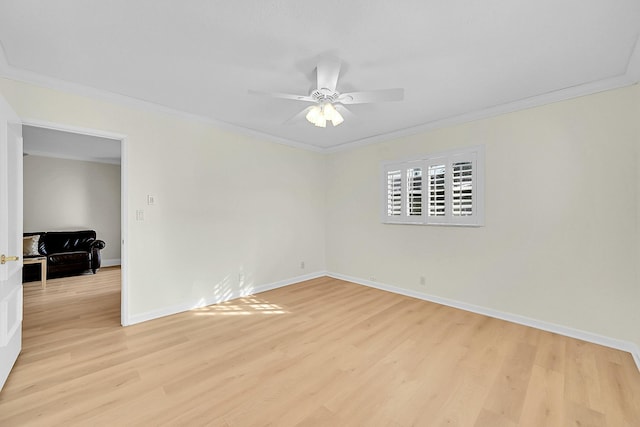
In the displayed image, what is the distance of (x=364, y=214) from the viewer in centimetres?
457

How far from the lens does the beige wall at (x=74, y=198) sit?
5.52 metres

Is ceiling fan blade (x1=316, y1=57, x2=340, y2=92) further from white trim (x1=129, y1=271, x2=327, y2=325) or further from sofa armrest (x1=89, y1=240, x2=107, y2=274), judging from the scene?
sofa armrest (x1=89, y1=240, x2=107, y2=274)

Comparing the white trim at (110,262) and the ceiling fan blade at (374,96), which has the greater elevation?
the ceiling fan blade at (374,96)

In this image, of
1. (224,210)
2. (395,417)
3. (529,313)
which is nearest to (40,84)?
(224,210)

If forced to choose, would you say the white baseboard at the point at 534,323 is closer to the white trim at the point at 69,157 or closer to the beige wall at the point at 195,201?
the beige wall at the point at 195,201

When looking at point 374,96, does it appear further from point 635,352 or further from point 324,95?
point 635,352

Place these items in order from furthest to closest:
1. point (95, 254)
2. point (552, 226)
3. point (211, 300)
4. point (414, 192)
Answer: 1. point (95, 254)
2. point (414, 192)
3. point (211, 300)
4. point (552, 226)

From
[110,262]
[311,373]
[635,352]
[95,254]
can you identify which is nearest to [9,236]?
[311,373]

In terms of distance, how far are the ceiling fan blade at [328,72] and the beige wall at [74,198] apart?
6.58m

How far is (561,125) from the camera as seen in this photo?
275cm

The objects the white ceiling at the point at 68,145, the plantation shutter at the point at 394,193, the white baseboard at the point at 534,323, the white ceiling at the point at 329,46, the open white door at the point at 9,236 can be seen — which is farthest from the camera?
the white ceiling at the point at 68,145

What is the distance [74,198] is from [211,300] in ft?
16.2

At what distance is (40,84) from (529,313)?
542 centimetres

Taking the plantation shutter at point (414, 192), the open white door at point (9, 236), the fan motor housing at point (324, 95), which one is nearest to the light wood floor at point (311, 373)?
the open white door at point (9, 236)
